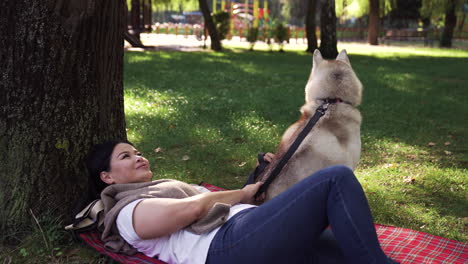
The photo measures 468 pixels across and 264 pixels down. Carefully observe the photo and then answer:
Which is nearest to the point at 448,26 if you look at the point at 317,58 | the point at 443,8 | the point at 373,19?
the point at 443,8

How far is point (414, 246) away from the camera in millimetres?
4105

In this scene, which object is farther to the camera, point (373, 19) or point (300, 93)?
point (373, 19)

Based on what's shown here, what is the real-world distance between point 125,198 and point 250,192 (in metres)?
0.96

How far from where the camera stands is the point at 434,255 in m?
3.95

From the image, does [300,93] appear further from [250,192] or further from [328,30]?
[328,30]

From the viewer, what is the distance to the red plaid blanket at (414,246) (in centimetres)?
371

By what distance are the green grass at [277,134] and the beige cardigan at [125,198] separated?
0.45 meters

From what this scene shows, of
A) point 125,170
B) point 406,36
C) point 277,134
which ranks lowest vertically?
point 277,134

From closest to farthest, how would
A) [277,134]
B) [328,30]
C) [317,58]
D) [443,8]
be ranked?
1. [317,58]
2. [277,134]
3. [328,30]
4. [443,8]

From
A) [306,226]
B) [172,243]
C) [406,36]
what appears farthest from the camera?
[406,36]

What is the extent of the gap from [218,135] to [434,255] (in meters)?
4.44

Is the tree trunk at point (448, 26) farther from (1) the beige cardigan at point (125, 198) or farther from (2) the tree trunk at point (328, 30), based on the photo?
(1) the beige cardigan at point (125, 198)

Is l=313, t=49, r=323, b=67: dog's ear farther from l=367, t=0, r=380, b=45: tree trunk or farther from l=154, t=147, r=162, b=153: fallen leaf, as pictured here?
l=367, t=0, r=380, b=45: tree trunk

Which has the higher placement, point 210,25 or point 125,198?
point 210,25
